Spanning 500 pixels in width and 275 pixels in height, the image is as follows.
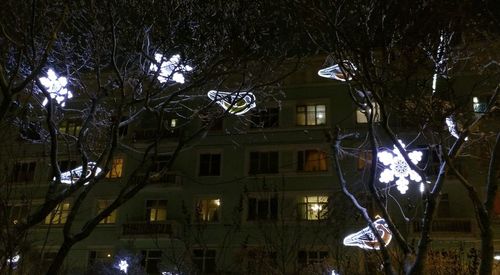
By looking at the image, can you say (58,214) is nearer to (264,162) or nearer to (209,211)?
(209,211)

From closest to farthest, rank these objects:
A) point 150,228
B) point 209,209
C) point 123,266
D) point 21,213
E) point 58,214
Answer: point 21,213 → point 58,214 → point 123,266 → point 150,228 → point 209,209

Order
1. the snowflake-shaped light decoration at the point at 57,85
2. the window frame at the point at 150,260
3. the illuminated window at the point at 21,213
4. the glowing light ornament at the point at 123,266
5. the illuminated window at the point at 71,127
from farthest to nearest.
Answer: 1. the illuminated window at the point at 71,127
2. the window frame at the point at 150,260
3. the glowing light ornament at the point at 123,266
4. the snowflake-shaped light decoration at the point at 57,85
5. the illuminated window at the point at 21,213

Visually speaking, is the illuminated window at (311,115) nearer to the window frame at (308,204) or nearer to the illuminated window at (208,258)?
the window frame at (308,204)

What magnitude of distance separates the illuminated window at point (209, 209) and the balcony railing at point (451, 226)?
32.4ft

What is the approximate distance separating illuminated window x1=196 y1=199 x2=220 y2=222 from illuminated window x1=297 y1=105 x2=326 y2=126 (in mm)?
6043

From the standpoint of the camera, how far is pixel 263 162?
2933 cm

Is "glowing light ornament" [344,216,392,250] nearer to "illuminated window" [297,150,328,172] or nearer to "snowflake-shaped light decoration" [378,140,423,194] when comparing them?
"snowflake-shaped light decoration" [378,140,423,194]

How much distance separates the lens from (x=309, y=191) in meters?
27.8

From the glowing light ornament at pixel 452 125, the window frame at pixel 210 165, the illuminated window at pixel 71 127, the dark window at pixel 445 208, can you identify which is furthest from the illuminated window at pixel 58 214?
the dark window at pixel 445 208

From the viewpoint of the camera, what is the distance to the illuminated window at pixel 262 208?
91.3 ft

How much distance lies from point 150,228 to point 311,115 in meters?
10.1

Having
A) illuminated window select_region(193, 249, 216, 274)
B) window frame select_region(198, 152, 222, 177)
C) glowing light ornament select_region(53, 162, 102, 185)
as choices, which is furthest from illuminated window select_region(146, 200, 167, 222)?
glowing light ornament select_region(53, 162, 102, 185)

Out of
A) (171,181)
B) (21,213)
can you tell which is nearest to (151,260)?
(171,181)

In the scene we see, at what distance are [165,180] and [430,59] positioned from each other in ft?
70.4
